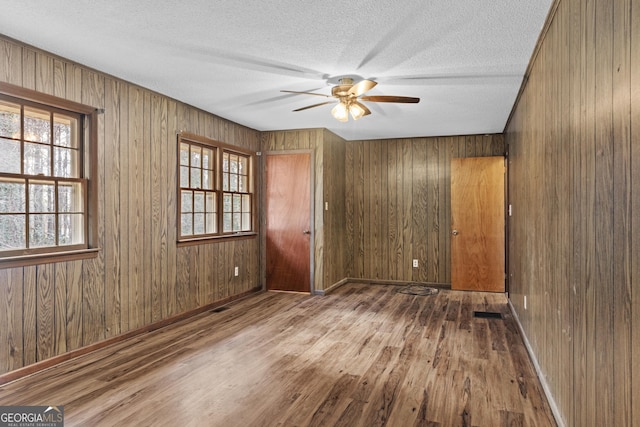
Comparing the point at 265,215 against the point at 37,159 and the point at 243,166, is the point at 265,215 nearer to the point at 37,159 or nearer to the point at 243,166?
the point at 243,166

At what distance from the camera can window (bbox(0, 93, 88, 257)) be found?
3.07m

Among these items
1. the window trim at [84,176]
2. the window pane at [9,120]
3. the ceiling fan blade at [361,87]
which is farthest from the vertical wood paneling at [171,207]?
the ceiling fan blade at [361,87]

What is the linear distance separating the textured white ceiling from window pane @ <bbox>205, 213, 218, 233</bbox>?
1462mm

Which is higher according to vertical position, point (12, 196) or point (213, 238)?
point (12, 196)

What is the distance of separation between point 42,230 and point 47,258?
0.78ft

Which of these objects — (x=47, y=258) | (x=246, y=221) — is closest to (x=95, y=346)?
(x=47, y=258)

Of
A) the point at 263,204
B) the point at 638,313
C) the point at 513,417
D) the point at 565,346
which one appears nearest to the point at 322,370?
the point at 513,417

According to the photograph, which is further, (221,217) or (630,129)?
(221,217)

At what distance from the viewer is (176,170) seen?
468cm

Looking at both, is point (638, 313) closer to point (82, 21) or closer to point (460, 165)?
point (82, 21)

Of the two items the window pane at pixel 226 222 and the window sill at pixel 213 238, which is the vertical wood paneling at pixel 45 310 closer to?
the window sill at pixel 213 238

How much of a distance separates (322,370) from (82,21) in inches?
116

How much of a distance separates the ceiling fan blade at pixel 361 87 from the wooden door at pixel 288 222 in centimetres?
245

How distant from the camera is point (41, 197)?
3303 mm
